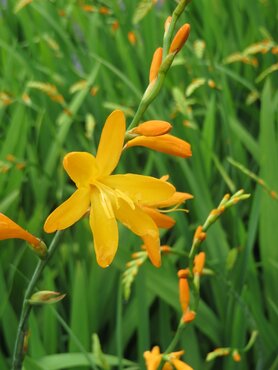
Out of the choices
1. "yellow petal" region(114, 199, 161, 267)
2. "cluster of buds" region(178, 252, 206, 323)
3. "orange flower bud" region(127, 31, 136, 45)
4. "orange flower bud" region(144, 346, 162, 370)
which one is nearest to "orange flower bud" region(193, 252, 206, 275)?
"cluster of buds" region(178, 252, 206, 323)

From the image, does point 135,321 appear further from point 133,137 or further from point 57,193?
point 133,137

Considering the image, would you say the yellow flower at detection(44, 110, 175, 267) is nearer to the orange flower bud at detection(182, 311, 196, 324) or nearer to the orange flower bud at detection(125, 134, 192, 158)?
the orange flower bud at detection(125, 134, 192, 158)

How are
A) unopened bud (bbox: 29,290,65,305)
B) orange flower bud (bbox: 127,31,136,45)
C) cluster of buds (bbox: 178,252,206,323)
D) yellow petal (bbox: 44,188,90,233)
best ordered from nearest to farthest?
1. yellow petal (bbox: 44,188,90,233)
2. unopened bud (bbox: 29,290,65,305)
3. cluster of buds (bbox: 178,252,206,323)
4. orange flower bud (bbox: 127,31,136,45)

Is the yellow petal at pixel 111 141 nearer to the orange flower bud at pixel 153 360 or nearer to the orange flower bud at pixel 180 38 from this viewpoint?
the orange flower bud at pixel 180 38

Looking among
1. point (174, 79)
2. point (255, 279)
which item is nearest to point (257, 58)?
point (174, 79)

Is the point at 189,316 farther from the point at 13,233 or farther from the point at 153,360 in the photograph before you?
the point at 13,233

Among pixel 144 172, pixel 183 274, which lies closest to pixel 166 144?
pixel 183 274
